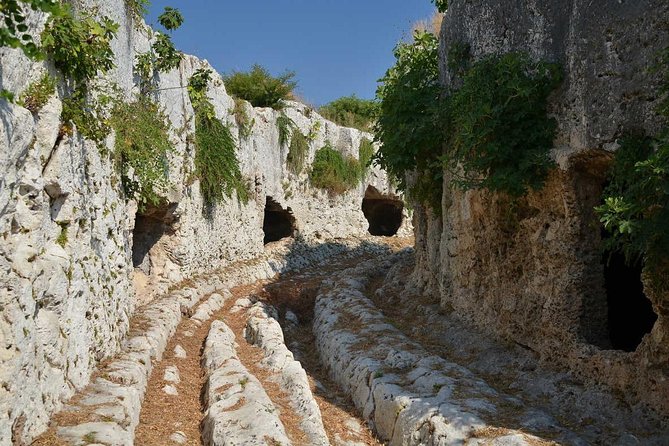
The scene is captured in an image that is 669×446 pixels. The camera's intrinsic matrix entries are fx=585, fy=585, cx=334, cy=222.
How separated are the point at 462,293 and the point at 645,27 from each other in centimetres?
484

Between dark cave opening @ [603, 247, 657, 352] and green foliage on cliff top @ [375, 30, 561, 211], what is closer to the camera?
green foliage on cliff top @ [375, 30, 561, 211]

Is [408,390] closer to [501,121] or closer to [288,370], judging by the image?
[288,370]

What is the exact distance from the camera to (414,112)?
34.6 feet

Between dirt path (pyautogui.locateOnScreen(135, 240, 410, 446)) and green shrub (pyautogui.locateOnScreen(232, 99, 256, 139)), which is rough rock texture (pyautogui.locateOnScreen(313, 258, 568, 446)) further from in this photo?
green shrub (pyautogui.locateOnScreen(232, 99, 256, 139))

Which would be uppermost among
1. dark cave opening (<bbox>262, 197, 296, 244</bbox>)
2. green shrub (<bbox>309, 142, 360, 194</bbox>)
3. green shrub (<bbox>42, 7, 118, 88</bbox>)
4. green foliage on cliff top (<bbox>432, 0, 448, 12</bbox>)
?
green foliage on cliff top (<bbox>432, 0, 448, 12</bbox>)

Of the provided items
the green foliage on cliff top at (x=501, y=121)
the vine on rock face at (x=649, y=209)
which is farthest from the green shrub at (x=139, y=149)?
the vine on rock face at (x=649, y=209)

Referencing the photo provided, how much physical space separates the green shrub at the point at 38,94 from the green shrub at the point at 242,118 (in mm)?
11929

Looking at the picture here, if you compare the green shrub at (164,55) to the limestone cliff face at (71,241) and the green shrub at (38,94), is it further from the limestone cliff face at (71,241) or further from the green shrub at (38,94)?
the green shrub at (38,94)

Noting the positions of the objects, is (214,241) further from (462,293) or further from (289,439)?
(289,439)

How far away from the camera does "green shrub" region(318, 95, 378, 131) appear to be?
28.7m

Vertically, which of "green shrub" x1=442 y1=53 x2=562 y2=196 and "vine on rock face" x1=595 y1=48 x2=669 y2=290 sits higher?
"green shrub" x1=442 y1=53 x2=562 y2=196

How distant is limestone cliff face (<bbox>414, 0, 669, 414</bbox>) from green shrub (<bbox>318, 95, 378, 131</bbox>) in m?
18.7

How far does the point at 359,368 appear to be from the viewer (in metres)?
7.85

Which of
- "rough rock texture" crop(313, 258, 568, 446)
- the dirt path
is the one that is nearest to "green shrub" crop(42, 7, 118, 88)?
the dirt path
